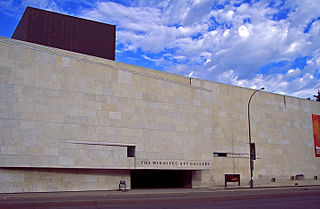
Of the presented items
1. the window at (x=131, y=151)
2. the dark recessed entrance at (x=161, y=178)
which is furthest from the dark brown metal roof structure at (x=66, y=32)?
the dark recessed entrance at (x=161, y=178)

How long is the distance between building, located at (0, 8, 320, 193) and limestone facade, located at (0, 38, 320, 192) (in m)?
0.07

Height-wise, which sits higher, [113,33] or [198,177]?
[113,33]

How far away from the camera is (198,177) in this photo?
34.4 meters

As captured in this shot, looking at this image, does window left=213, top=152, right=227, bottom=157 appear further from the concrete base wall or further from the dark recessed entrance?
the concrete base wall

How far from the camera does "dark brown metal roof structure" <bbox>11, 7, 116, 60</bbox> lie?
32781 mm

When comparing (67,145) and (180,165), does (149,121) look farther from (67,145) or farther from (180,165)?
(67,145)

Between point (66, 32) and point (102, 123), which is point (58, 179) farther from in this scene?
point (66, 32)

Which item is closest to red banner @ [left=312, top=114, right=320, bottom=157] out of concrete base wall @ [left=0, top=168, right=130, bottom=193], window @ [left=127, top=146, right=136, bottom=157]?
window @ [left=127, top=146, right=136, bottom=157]

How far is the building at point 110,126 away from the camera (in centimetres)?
2419

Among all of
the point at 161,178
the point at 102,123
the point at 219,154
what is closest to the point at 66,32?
the point at 102,123

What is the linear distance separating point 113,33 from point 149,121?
1300 cm

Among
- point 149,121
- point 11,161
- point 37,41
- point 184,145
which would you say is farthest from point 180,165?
point 37,41

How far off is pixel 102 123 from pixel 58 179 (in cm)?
555

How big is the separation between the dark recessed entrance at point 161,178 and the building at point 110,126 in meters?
0.13
